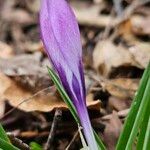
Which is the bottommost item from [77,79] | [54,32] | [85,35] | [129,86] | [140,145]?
[85,35]

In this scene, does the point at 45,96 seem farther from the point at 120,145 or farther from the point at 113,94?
the point at 120,145

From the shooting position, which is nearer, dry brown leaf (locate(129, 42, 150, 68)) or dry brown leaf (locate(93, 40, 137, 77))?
dry brown leaf (locate(129, 42, 150, 68))

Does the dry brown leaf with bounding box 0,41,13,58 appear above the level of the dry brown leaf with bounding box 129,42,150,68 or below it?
below

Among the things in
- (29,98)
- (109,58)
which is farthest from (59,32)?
(109,58)

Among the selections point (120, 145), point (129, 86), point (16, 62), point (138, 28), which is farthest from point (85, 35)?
point (120, 145)

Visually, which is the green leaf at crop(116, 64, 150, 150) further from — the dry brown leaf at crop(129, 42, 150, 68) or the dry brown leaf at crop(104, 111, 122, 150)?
the dry brown leaf at crop(129, 42, 150, 68)

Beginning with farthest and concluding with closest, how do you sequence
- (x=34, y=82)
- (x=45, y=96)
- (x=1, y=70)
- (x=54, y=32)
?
(x=1, y=70) → (x=34, y=82) → (x=45, y=96) → (x=54, y=32)

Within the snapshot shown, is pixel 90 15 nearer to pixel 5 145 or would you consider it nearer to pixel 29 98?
pixel 29 98

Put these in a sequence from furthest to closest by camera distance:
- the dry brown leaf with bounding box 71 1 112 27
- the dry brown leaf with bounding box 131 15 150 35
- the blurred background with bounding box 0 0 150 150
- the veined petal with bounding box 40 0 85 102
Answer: the dry brown leaf with bounding box 71 1 112 27 → the dry brown leaf with bounding box 131 15 150 35 → the blurred background with bounding box 0 0 150 150 → the veined petal with bounding box 40 0 85 102

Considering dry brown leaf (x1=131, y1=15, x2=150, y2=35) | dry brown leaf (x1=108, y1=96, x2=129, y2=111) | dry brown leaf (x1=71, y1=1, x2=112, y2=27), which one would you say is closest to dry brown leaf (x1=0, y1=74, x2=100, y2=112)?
dry brown leaf (x1=108, y1=96, x2=129, y2=111)
